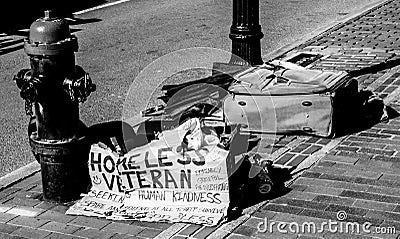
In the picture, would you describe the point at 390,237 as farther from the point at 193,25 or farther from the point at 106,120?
the point at 193,25

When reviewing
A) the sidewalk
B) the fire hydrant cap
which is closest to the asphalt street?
the sidewalk

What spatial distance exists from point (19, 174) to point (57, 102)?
105cm

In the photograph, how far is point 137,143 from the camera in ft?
21.3

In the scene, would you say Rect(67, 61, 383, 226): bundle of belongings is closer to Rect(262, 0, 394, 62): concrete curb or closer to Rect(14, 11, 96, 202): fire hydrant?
Rect(14, 11, 96, 202): fire hydrant

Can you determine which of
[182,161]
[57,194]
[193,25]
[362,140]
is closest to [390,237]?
[182,161]

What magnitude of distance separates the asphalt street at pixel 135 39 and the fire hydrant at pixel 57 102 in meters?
1.09

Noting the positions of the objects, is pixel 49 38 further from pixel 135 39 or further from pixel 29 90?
pixel 135 39

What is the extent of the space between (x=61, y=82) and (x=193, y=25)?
800 centimetres

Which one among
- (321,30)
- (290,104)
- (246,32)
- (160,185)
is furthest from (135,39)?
(160,185)

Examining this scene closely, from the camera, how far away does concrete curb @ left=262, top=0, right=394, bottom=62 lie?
10.6 m

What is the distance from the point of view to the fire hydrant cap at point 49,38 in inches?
220

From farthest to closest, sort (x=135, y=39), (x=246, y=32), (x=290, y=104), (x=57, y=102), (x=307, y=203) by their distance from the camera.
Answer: (x=135, y=39), (x=246, y=32), (x=290, y=104), (x=57, y=102), (x=307, y=203)

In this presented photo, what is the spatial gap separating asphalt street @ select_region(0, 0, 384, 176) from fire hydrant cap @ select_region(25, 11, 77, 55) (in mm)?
1505

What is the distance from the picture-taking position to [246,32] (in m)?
8.84
